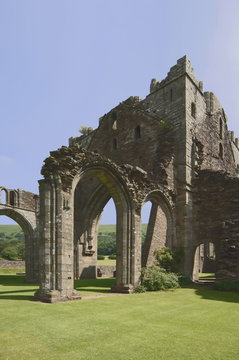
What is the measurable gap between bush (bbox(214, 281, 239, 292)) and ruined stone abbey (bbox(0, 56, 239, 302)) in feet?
1.73

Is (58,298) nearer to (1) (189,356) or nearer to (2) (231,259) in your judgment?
(1) (189,356)

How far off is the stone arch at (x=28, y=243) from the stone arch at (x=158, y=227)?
8.48 m

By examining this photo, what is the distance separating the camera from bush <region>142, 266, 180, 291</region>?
1086cm

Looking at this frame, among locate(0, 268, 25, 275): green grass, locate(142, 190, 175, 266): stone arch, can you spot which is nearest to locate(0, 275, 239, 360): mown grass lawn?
locate(142, 190, 175, 266): stone arch

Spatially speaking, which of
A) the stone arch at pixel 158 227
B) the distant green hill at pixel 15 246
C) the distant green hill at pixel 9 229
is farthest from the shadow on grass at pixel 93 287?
the distant green hill at pixel 9 229

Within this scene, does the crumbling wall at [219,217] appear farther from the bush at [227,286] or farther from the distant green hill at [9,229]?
the distant green hill at [9,229]

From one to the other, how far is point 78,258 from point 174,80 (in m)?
12.5

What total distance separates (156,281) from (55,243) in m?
4.66

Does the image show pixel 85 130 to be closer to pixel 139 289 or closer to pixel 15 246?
pixel 139 289

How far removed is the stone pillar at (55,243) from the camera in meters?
8.34

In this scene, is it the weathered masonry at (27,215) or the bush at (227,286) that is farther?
the weathered masonry at (27,215)

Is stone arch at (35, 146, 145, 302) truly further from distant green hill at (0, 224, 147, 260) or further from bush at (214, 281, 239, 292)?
distant green hill at (0, 224, 147, 260)

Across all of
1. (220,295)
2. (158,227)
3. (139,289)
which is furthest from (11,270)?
(220,295)

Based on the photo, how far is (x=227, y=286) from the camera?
11172 millimetres
